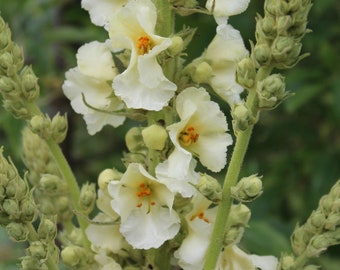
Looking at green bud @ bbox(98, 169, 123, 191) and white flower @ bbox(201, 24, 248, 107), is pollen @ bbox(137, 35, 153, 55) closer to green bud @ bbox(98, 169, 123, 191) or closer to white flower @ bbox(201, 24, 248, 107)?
white flower @ bbox(201, 24, 248, 107)

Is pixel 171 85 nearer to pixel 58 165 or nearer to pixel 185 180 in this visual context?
pixel 185 180

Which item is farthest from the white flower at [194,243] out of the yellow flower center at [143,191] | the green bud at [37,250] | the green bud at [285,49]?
the green bud at [285,49]

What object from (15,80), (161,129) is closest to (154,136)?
(161,129)

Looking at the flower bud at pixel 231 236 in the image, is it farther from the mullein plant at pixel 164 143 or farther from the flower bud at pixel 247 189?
the flower bud at pixel 247 189

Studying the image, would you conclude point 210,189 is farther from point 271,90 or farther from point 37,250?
point 37,250

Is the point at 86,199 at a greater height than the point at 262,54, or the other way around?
the point at 262,54

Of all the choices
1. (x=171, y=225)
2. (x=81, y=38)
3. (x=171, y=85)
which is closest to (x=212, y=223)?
(x=171, y=225)

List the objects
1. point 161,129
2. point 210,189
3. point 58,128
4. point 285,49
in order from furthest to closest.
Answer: point 58,128 < point 161,129 < point 210,189 < point 285,49

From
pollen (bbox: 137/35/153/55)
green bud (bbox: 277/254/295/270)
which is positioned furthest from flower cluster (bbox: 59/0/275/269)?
green bud (bbox: 277/254/295/270)
